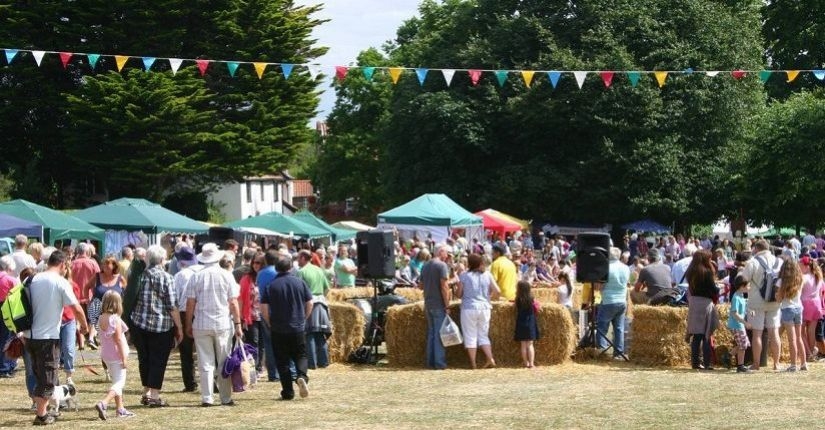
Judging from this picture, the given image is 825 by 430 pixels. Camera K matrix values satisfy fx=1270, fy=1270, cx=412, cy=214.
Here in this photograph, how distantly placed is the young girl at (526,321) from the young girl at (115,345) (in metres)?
6.32

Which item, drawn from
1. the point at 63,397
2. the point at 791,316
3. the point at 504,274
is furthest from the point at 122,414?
the point at 791,316

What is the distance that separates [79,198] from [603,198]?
816 inches

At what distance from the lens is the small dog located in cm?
1173

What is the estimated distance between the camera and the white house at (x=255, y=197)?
72500 millimetres

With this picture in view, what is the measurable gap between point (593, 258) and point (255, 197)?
63148mm

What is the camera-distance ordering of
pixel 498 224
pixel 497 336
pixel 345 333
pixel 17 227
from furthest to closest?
pixel 498 224 → pixel 17 227 → pixel 345 333 → pixel 497 336

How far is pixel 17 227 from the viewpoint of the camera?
953 inches

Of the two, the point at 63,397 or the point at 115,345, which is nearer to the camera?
the point at 63,397

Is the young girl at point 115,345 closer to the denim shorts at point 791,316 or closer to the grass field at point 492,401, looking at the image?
the grass field at point 492,401

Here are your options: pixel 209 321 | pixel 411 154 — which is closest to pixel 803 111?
pixel 411 154

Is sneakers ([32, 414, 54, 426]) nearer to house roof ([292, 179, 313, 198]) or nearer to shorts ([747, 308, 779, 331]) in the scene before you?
shorts ([747, 308, 779, 331])

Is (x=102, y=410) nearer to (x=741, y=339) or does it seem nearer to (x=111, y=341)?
(x=111, y=341)

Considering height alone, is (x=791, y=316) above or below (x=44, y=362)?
above

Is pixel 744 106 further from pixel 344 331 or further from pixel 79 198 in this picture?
pixel 344 331
